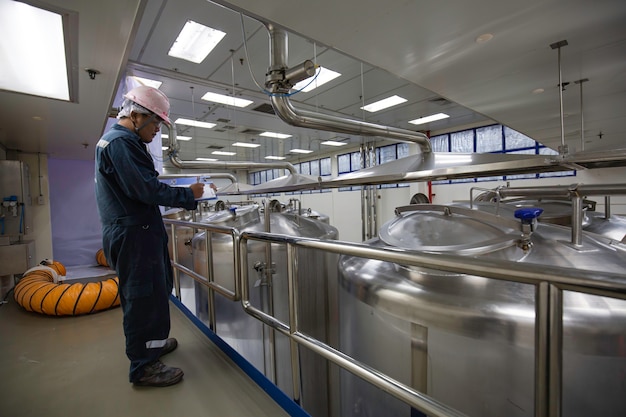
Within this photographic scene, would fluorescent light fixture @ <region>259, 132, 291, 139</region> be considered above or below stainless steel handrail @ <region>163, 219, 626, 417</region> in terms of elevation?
above

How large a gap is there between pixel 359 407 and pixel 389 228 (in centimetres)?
100

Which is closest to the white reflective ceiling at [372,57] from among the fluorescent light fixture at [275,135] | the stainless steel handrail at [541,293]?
the stainless steel handrail at [541,293]

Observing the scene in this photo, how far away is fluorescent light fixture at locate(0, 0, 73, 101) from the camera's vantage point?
4.81 ft

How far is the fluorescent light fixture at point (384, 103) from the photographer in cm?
522

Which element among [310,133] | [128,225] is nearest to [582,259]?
[128,225]

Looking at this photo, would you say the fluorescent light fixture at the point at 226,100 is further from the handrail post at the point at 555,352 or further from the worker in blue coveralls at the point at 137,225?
the handrail post at the point at 555,352

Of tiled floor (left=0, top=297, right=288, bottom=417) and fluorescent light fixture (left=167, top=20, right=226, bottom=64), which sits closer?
tiled floor (left=0, top=297, right=288, bottom=417)

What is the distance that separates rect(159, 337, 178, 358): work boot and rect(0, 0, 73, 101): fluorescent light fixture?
5.76 feet

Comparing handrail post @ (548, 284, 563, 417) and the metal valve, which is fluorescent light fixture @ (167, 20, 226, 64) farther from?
handrail post @ (548, 284, 563, 417)

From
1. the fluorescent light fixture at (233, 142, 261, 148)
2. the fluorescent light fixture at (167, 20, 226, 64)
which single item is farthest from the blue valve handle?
the fluorescent light fixture at (233, 142, 261, 148)

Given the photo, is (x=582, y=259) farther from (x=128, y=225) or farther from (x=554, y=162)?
(x=128, y=225)

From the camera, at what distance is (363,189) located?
8258 millimetres

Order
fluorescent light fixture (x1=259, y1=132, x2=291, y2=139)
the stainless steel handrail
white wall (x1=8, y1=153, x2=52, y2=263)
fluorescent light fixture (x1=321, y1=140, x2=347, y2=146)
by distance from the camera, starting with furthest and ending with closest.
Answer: fluorescent light fixture (x1=321, y1=140, x2=347, y2=146)
fluorescent light fixture (x1=259, y1=132, x2=291, y2=139)
white wall (x1=8, y1=153, x2=52, y2=263)
the stainless steel handrail

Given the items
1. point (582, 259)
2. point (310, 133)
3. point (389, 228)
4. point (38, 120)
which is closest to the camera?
point (582, 259)
